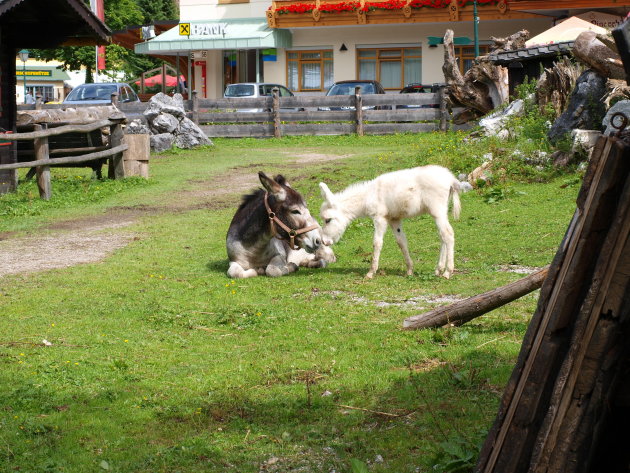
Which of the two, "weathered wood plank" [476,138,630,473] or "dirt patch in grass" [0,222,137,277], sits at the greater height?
"weathered wood plank" [476,138,630,473]

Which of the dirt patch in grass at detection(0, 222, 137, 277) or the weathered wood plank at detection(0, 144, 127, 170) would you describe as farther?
the weathered wood plank at detection(0, 144, 127, 170)

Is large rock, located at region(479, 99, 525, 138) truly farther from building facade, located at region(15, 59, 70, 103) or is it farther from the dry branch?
building facade, located at region(15, 59, 70, 103)

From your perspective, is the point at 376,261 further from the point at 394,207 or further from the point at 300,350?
the point at 300,350

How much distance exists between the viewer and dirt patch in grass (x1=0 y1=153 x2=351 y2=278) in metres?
12.2

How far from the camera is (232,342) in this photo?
7.76 metres

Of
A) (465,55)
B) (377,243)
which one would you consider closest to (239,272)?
(377,243)

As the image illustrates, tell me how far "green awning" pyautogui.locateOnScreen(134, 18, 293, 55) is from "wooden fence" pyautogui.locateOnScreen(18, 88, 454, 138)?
523 inches

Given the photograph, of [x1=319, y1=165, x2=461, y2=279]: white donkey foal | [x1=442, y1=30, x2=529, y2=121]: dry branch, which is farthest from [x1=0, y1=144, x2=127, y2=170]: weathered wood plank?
[x1=442, y1=30, x2=529, y2=121]: dry branch

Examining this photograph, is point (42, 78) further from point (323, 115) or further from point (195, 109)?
point (323, 115)

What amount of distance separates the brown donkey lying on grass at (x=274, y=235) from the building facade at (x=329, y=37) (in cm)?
3186

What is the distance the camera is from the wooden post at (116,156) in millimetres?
20625

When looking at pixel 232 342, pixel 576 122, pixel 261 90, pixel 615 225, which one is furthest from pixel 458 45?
pixel 615 225

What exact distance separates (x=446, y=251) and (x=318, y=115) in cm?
2161

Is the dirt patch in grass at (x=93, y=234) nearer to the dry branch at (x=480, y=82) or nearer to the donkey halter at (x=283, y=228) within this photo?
the donkey halter at (x=283, y=228)
